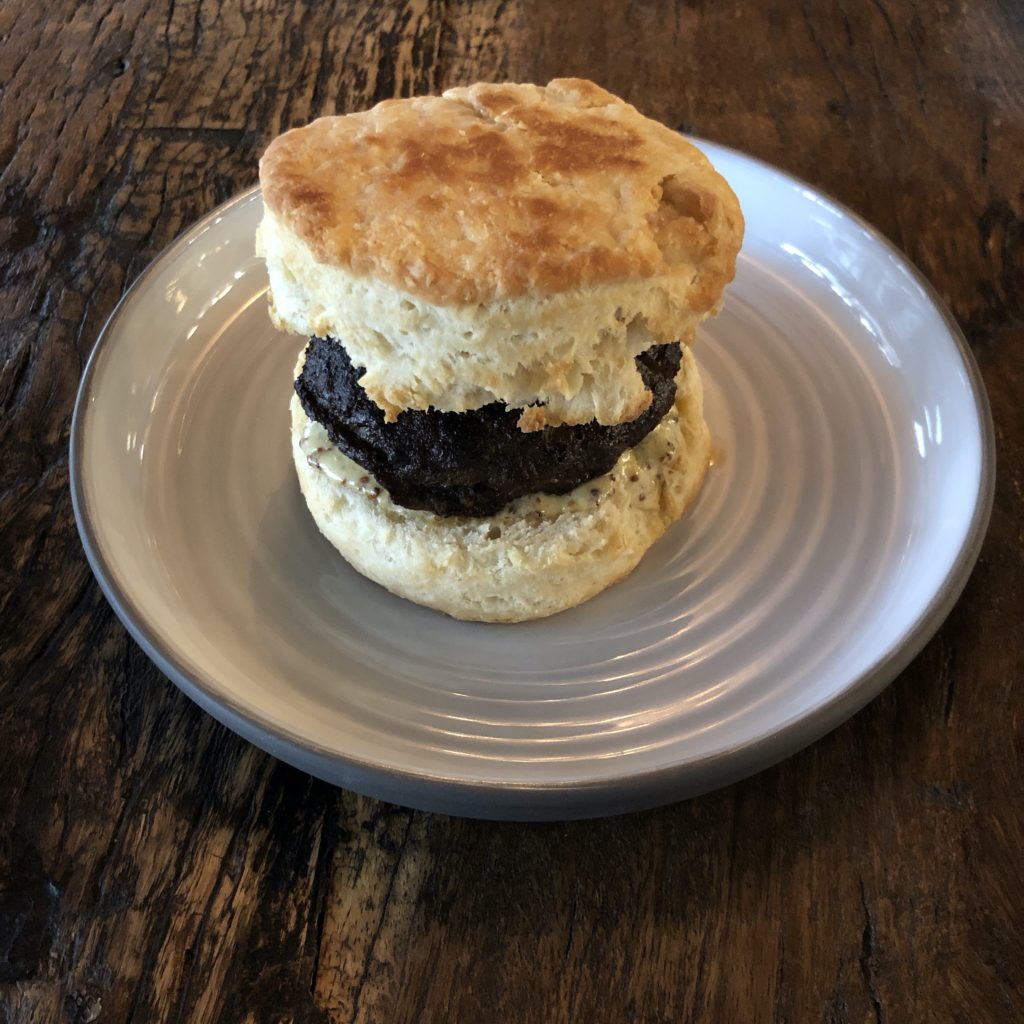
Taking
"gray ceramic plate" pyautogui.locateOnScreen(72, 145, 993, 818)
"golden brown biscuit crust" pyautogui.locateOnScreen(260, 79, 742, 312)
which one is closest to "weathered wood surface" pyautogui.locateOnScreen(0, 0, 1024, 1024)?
"gray ceramic plate" pyautogui.locateOnScreen(72, 145, 993, 818)

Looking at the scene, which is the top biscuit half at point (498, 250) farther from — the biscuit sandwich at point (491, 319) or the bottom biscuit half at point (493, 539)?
the bottom biscuit half at point (493, 539)

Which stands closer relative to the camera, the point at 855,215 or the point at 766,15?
the point at 855,215

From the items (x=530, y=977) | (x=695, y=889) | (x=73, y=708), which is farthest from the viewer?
(x=73, y=708)

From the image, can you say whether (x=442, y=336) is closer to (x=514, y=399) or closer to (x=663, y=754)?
(x=514, y=399)

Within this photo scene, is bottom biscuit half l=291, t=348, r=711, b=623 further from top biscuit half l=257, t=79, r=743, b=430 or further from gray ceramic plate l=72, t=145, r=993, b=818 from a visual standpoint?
top biscuit half l=257, t=79, r=743, b=430

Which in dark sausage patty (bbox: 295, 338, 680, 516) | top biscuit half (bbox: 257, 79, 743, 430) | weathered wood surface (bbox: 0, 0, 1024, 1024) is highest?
top biscuit half (bbox: 257, 79, 743, 430)

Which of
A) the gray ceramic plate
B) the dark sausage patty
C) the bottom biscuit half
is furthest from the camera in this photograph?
the bottom biscuit half

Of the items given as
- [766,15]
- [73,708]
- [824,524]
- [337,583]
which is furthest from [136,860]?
[766,15]
